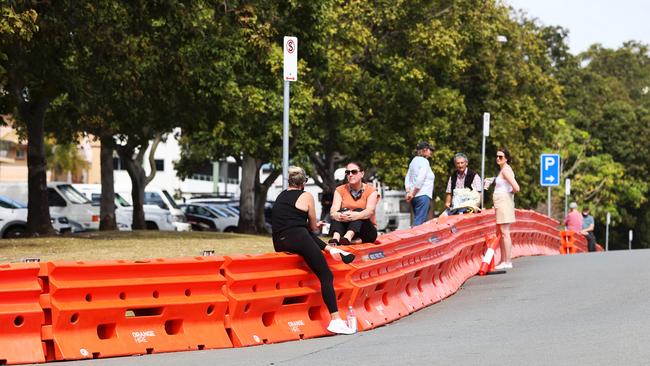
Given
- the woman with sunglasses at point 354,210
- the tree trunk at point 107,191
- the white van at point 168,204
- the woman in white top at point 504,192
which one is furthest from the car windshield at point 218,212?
the woman with sunglasses at point 354,210

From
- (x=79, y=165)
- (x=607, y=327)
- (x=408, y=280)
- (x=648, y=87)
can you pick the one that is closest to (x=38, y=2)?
(x=408, y=280)

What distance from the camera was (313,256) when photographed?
465 inches

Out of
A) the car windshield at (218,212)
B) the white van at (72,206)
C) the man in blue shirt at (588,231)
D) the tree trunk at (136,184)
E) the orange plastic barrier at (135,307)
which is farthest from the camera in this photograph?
the car windshield at (218,212)

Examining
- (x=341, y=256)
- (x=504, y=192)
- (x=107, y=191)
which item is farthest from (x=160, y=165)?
(x=341, y=256)

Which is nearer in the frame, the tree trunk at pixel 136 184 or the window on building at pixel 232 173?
the tree trunk at pixel 136 184

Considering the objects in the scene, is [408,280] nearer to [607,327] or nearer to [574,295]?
[574,295]

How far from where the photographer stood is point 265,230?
48.3 m

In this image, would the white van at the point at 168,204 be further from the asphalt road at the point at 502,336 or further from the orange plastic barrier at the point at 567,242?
the asphalt road at the point at 502,336

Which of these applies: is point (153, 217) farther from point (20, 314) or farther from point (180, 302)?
point (20, 314)

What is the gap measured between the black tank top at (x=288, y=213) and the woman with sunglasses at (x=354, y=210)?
6.87 feet

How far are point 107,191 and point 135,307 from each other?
1059 inches

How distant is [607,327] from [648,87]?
3811 inches

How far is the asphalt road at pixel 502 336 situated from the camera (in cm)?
950

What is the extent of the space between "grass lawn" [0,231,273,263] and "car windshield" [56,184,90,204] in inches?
205
